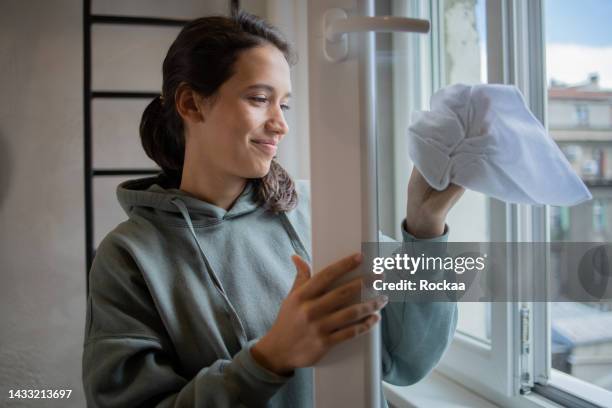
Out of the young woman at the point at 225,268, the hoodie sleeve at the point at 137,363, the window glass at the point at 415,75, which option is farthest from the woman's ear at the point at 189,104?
the window glass at the point at 415,75

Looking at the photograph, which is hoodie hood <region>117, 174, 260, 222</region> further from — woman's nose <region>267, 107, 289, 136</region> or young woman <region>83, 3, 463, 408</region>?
woman's nose <region>267, 107, 289, 136</region>

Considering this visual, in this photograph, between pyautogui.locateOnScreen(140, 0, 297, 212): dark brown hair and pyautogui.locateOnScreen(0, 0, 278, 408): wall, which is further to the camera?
pyautogui.locateOnScreen(0, 0, 278, 408): wall

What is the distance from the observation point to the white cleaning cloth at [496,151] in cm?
48

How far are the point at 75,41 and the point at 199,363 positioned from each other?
4.05 feet

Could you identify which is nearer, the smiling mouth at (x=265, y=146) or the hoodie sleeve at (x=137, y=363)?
the hoodie sleeve at (x=137, y=363)

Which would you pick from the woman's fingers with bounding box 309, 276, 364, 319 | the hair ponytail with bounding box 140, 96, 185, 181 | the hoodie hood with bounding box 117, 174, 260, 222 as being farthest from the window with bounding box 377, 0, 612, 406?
the hair ponytail with bounding box 140, 96, 185, 181

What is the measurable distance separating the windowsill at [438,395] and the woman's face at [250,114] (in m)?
0.39

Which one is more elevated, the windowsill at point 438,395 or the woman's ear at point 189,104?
the woman's ear at point 189,104

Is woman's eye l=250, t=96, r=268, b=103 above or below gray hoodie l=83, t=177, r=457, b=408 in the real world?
above

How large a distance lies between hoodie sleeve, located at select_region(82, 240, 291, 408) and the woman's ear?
253 mm

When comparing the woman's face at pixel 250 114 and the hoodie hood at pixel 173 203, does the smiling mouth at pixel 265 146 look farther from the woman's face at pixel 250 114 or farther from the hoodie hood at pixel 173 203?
the hoodie hood at pixel 173 203

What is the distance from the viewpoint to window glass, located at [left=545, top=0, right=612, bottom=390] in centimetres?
50

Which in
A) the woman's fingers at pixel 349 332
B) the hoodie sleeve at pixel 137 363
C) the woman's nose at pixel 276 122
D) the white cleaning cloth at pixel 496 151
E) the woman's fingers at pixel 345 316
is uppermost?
the woman's nose at pixel 276 122

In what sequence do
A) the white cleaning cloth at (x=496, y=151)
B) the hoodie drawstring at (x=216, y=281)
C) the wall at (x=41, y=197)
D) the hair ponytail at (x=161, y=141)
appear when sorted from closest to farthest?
the white cleaning cloth at (x=496, y=151), the hoodie drawstring at (x=216, y=281), the hair ponytail at (x=161, y=141), the wall at (x=41, y=197)
